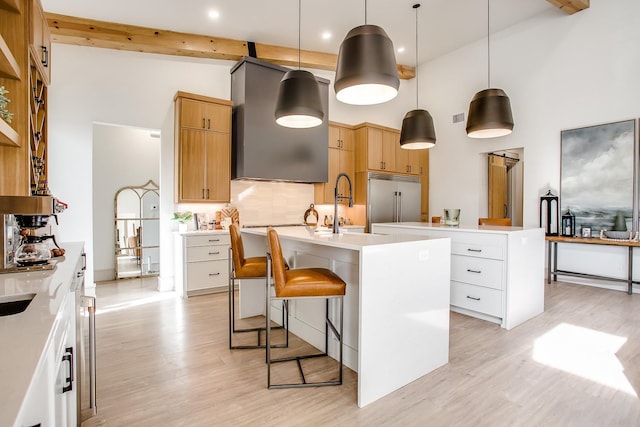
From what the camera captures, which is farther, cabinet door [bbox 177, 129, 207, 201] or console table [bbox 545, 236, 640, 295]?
cabinet door [bbox 177, 129, 207, 201]

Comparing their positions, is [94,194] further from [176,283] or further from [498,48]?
[498,48]

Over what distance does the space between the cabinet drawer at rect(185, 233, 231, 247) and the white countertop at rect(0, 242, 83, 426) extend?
2.74 metres

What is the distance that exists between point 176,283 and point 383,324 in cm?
357

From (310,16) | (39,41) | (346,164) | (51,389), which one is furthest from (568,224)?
(39,41)

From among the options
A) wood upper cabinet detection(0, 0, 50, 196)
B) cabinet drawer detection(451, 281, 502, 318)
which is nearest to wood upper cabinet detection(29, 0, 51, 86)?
wood upper cabinet detection(0, 0, 50, 196)

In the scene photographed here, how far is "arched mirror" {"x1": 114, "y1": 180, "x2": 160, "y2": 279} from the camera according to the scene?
212 inches

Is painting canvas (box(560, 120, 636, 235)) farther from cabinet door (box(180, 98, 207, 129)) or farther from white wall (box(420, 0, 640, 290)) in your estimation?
cabinet door (box(180, 98, 207, 129))

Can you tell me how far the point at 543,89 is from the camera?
536cm

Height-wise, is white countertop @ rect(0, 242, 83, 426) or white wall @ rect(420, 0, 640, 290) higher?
white wall @ rect(420, 0, 640, 290)

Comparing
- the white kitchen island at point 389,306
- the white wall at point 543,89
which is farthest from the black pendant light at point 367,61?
the white wall at point 543,89

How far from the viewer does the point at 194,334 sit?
3037mm

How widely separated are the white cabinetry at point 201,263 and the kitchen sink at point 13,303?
122 inches

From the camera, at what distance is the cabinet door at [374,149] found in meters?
6.07

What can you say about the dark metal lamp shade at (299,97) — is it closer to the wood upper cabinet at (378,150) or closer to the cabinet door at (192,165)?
the cabinet door at (192,165)
